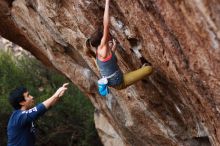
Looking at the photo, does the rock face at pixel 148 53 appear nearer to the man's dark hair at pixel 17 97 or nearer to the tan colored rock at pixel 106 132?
the tan colored rock at pixel 106 132

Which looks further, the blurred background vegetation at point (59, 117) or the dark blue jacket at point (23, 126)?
the blurred background vegetation at point (59, 117)

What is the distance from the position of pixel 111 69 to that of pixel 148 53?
1.74 feet

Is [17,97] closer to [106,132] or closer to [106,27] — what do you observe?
[106,27]

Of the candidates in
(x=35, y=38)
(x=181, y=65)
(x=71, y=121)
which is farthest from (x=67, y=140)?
(x=181, y=65)

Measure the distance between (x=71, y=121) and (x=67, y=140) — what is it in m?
0.68

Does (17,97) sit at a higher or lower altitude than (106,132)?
higher

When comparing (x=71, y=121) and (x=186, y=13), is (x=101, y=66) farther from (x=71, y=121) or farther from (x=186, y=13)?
(x=71, y=121)

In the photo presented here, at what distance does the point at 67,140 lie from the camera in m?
14.2

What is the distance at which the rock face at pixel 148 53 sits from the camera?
481 centimetres

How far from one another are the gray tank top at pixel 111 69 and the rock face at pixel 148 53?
17.5 inches

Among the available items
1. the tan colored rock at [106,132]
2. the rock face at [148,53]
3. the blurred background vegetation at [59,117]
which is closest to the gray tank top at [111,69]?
the rock face at [148,53]

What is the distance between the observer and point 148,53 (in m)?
6.01

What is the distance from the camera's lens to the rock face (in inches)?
189

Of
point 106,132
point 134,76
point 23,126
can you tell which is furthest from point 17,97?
point 106,132
